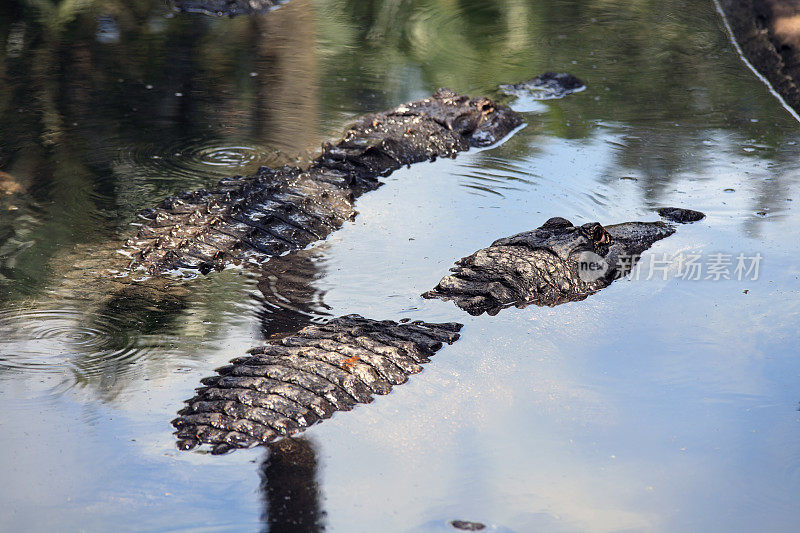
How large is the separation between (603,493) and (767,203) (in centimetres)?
364

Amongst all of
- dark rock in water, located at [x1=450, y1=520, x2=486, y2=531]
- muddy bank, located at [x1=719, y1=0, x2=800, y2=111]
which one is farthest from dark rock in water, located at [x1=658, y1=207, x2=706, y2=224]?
dark rock in water, located at [x1=450, y1=520, x2=486, y2=531]

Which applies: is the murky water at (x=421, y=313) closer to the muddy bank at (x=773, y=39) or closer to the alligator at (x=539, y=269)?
the alligator at (x=539, y=269)

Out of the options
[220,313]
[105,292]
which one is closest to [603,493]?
[220,313]

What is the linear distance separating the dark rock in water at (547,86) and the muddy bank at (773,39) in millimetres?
2122

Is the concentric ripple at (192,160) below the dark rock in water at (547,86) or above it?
below

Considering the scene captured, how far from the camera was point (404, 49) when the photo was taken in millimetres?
9875

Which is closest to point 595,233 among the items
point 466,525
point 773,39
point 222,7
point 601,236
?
point 601,236

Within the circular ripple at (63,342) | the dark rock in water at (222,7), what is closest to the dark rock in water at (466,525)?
the circular ripple at (63,342)

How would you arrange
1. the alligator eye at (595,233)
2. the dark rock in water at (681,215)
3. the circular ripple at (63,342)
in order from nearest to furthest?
the circular ripple at (63,342) → the alligator eye at (595,233) → the dark rock in water at (681,215)

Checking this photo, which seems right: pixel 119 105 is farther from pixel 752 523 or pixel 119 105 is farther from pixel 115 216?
pixel 752 523

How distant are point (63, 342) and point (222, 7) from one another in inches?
317

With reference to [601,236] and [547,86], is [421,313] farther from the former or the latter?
[547,86]

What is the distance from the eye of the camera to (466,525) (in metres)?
3.15

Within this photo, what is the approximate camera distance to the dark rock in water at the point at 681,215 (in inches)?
230
